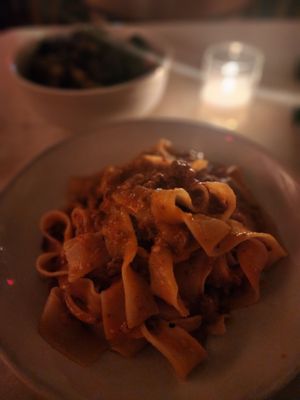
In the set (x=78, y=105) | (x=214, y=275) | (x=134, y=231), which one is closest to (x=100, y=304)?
(x=134, y=231)

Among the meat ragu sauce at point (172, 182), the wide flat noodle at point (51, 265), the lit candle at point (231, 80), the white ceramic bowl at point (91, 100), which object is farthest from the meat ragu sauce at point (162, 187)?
the lit candle at point (231, 80)

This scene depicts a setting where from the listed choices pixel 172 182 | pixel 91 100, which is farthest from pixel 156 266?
pixel 91 100

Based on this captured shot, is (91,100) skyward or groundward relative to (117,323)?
skyward

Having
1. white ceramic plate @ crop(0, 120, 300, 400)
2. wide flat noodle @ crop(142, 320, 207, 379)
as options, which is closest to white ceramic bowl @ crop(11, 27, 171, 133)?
white ceramic plate @ crop(0, 120, 300, 400)

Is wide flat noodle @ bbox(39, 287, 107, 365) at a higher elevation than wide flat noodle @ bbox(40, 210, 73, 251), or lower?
lower

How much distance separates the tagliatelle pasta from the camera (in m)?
1.09

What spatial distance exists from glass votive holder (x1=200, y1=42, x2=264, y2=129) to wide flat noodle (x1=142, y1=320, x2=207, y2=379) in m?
1.11

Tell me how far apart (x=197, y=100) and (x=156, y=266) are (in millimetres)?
1159

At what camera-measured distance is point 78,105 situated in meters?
1.65

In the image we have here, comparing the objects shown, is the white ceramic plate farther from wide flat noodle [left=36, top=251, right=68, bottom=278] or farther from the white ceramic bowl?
the white ceramic bowl

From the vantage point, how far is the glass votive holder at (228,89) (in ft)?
6.43

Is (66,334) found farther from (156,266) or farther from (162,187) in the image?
(162,187)

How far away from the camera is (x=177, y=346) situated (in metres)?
1.03

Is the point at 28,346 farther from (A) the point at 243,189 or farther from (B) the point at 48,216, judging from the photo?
(A) the point at 243,189
